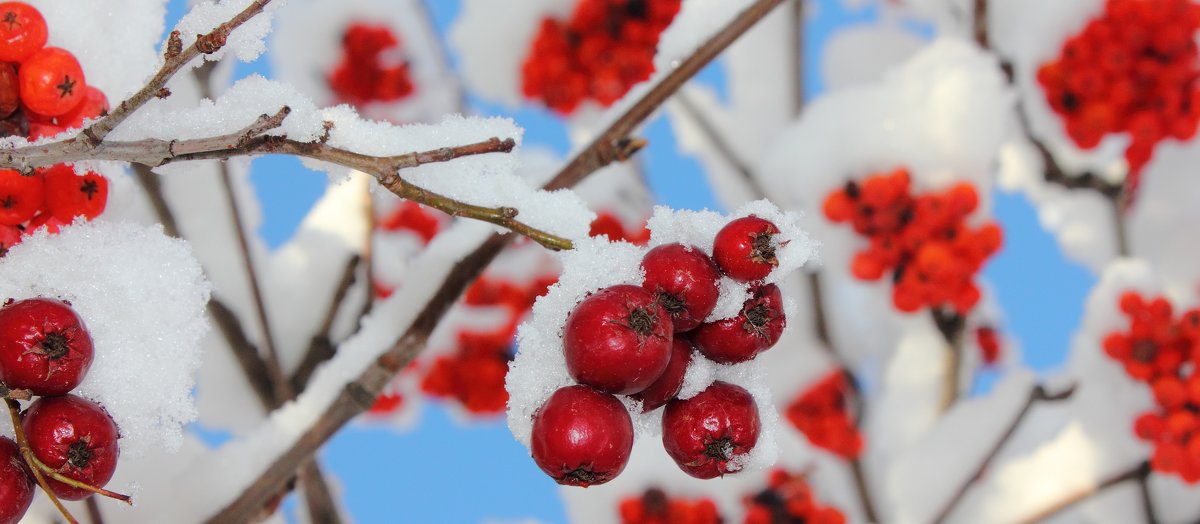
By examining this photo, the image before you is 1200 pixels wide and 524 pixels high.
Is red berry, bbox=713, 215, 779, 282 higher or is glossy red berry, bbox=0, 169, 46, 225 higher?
glossy red berry, bbox=0, 169, 46, 225

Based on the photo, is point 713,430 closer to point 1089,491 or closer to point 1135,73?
point 1089,491

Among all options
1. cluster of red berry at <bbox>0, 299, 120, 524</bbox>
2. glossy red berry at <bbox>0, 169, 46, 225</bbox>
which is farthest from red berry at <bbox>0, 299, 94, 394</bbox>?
glossy red berry at <bbox>0, 169, 46, 225</bbox>

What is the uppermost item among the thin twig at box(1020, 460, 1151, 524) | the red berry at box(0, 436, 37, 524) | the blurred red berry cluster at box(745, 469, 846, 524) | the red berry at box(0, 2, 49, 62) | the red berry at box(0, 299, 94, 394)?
the red berry at box(0, 2, 49, 62)

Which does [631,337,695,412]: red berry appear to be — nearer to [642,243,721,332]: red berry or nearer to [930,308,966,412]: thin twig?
[642,243,721,332]: red berry

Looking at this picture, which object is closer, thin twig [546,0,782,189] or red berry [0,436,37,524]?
red berry [0,436,37,524]

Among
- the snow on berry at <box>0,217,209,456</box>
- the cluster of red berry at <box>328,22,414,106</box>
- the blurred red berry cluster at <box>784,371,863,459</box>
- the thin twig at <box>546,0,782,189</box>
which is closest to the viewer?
the snow on berry at <box>0,217,209,456</box>

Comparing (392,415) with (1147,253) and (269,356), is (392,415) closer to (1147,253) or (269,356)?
(269,356)

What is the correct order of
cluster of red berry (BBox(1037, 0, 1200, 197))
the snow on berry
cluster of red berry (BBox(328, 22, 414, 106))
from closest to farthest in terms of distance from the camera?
1. the snow on berry
2. cluster of red berry (BBox(1037, 0, 1200, 197))
3. cluster of red berry (BBox(328, 22, 414, 106))
